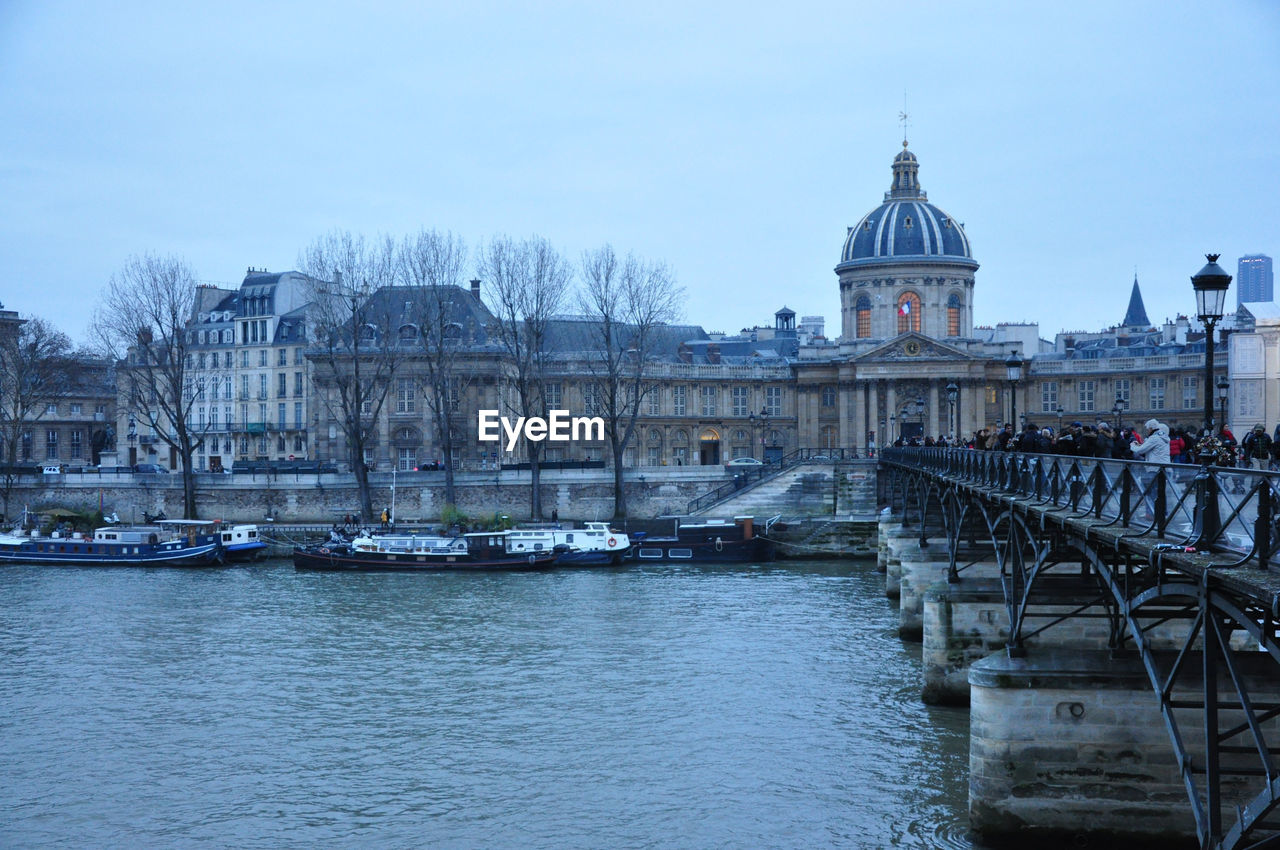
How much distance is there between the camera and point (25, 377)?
72875 millimetres

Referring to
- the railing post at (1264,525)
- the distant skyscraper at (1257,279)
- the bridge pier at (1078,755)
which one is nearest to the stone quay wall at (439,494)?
the bridge pier at (1078,755)

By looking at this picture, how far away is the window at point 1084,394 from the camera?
85938mm

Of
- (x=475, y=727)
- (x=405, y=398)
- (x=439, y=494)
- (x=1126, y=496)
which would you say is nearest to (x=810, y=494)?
(x=439, y=494)

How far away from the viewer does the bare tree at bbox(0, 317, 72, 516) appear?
67625mm

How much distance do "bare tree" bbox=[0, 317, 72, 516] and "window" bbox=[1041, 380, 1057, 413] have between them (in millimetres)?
58157

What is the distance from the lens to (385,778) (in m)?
20.7

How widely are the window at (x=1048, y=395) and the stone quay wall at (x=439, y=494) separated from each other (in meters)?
30.2

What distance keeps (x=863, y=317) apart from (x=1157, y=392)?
18284 millimetres

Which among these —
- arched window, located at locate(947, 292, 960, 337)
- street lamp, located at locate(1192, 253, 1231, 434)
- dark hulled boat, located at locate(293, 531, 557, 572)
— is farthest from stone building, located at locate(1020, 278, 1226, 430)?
Answer: street lamp, located at locate(1192, 253, 1231, 434)

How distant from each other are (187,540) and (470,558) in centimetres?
1183

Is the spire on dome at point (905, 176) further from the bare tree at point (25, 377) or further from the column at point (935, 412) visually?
the bare tree at point (25, 377)

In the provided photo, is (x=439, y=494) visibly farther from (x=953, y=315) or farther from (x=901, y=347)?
(x=953, y=315)

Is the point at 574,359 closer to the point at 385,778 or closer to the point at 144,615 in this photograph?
the point at 144,615

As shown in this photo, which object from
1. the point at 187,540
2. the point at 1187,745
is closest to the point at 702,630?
the point at 1187,745
